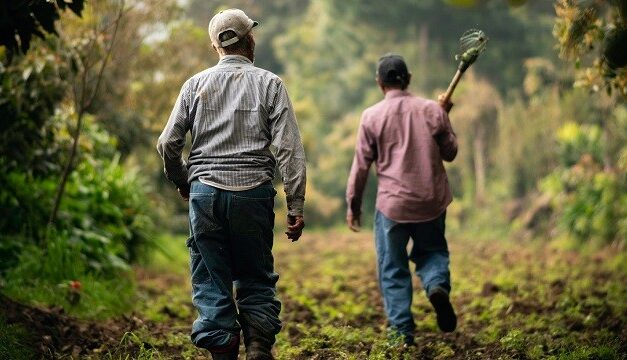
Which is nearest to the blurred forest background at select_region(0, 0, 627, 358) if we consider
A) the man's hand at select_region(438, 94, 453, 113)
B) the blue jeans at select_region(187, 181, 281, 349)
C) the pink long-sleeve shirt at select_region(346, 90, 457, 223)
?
the man's hand at select_region(438, 94, 453, 113)

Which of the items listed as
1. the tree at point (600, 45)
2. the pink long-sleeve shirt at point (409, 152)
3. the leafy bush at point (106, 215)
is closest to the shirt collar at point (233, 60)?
the pink long-sleeve shirt at point (409, 152)

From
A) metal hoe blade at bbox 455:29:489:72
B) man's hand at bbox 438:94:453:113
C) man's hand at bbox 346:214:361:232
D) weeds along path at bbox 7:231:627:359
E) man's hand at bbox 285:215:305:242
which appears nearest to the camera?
man's hand at bbox 285:215:305:242

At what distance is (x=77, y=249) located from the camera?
7543 mm

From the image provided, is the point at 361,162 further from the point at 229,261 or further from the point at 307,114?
the point at 307,114

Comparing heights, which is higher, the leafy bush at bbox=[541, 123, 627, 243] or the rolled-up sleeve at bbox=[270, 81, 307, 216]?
the rolled-up sleeve at bbox=[270, 81, 307, 216]

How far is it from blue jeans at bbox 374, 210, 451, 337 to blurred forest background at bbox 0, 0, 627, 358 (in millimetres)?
1658

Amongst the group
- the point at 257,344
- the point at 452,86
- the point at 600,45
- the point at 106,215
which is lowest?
the point at 257,344

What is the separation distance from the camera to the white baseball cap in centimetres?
453

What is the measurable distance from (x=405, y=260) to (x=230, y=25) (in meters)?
2.39

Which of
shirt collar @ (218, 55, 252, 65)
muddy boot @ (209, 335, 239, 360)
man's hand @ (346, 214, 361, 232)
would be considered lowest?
muddy boot @ (209, 335, 239, 360)

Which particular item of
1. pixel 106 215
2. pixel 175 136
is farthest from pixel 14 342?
pixel 106 215

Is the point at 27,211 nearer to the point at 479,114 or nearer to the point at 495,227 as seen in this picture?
the point at 495,227

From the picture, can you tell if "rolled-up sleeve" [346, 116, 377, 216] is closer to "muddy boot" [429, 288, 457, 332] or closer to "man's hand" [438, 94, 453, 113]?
"man's hand" [438, 94, 453, 113]

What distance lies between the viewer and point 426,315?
7.29 meters
